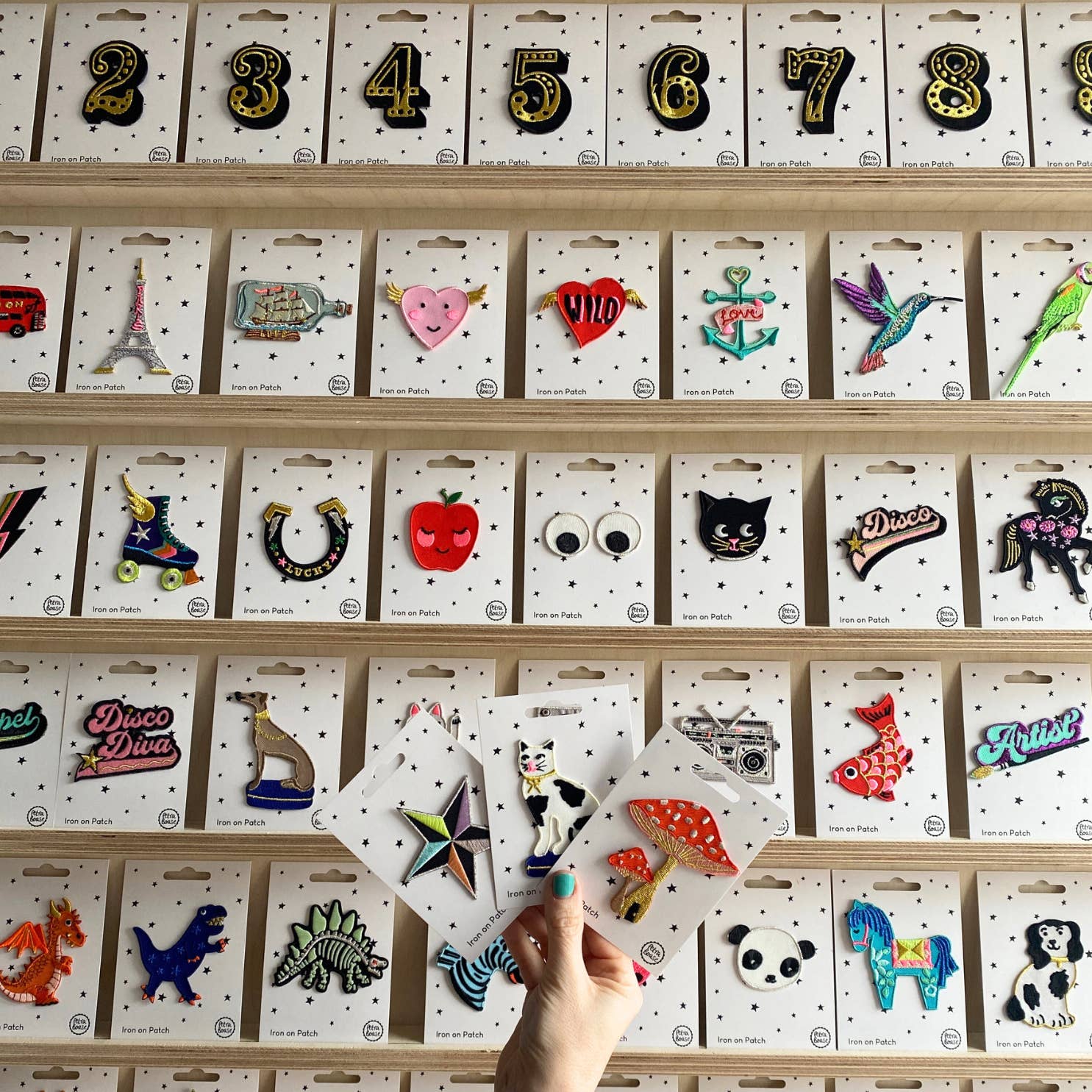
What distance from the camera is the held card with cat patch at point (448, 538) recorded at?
195 cm

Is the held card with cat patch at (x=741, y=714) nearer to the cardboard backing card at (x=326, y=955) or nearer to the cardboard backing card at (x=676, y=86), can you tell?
the cardboard backing card at (x=326, y=955)

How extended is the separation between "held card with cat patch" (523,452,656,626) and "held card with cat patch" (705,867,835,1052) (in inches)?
23.0

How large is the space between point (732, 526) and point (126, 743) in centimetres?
125

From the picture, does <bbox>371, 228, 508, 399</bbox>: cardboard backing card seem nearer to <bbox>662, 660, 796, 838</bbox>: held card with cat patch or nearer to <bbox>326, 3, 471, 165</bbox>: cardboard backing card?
<bbox>326, 3, 471, 165</bbox>: cardboard backing card

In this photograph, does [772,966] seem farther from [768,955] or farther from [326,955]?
[326,955]

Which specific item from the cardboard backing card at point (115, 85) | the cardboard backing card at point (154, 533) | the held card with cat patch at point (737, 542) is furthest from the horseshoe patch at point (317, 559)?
the cardboard backing card at point (115, 85)

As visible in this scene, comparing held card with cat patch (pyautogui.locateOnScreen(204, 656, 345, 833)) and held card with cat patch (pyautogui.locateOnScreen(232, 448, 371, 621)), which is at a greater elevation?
held card with cat patch (pyautogui.locateOnScreen(232, 448, 371, 621))

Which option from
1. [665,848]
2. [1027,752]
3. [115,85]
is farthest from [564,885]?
[115,85]

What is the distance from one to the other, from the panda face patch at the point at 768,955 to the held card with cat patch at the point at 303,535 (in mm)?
960

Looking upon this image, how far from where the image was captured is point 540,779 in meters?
1.56

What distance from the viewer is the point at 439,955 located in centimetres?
191

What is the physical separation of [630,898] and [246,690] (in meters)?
0.90

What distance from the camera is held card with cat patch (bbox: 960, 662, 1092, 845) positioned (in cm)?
191

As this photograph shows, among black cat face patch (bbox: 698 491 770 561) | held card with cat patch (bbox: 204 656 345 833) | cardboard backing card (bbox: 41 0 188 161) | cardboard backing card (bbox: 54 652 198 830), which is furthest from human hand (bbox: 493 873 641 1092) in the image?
cardboard backing card (bbox: 41 0 188 161)
